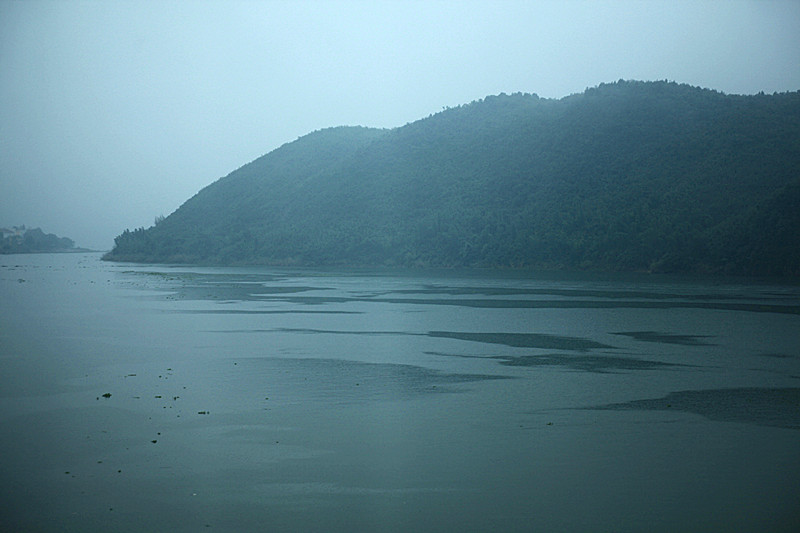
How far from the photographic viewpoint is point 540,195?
9988 centimetres

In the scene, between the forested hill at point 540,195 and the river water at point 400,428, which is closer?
the river water at point 400,428

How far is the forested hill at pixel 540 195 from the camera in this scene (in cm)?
7531

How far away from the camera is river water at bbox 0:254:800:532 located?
7.62 meters

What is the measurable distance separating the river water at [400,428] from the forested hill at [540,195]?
51548 mm

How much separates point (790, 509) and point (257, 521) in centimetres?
542

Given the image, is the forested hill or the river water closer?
the river water

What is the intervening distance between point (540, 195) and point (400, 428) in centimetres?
9168

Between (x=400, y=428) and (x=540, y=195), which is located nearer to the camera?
(x=400, y=428)

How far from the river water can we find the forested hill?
51548mm

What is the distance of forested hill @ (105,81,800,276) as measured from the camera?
75312 millimetres

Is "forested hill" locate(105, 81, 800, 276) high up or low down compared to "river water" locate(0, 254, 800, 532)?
up

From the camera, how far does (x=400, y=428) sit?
10961 millimetres

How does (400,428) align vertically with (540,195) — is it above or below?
below

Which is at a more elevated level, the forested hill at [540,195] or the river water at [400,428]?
the forested hill at [540,195]
